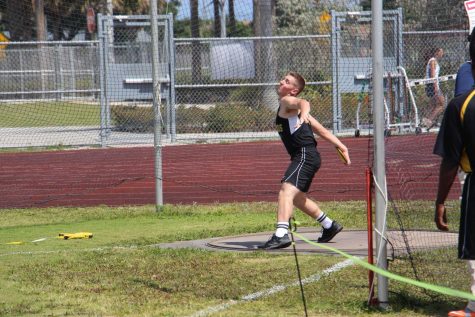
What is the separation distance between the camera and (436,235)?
10.4 m

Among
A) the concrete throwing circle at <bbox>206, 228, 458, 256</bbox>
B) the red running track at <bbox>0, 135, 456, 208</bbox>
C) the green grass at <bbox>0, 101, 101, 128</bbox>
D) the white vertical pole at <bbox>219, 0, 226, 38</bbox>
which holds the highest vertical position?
the white vertical pole at <bbox>219, 0, 226, 38</bbox>

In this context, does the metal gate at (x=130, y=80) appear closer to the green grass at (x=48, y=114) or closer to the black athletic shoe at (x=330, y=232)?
the green grass at (x=48, y=114)

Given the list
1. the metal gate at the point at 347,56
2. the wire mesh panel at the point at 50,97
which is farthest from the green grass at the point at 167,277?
the wire mesh panel at the point at 50,97

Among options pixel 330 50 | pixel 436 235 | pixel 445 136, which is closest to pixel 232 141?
pixel 330 50

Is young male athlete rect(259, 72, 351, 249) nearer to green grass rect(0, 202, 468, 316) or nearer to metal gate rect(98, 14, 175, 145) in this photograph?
green grass rect(0, 202, 468, 316)

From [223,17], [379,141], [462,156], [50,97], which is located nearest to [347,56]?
[223,17]

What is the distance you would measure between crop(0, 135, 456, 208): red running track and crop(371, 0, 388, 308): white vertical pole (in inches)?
268

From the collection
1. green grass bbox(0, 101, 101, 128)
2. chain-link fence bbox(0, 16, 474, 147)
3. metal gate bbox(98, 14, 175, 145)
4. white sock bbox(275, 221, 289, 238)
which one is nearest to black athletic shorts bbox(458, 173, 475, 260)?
white sock bbox(275, 221, 289, 238)

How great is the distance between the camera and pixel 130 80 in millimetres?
24578

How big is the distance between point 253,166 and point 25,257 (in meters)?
9.66

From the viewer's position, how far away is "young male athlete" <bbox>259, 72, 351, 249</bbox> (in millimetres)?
10055

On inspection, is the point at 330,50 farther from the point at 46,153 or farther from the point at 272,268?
the point at 272,268

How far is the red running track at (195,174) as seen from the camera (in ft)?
51.9

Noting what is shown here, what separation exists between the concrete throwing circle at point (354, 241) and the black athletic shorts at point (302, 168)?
27.0 inches
